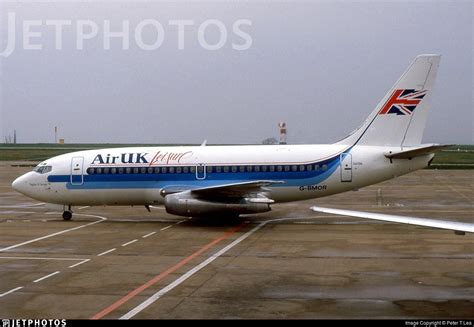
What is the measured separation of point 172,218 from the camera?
31.4 meters

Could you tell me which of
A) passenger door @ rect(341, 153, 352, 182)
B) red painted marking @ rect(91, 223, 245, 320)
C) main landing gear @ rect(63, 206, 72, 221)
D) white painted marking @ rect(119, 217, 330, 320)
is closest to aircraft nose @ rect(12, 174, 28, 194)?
main landing gear @ rect(63, 206, 72, 221)

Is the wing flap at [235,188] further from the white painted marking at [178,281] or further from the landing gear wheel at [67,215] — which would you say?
the landing gear wheel at [67,215]

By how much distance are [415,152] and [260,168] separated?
6.79 metres

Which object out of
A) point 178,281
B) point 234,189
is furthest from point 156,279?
point 234,189

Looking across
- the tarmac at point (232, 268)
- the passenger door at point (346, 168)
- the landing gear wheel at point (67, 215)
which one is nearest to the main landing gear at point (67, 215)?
the landing gear wheel at point (67, 215)

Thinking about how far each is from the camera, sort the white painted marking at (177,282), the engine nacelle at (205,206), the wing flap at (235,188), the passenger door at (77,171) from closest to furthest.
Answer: the white painted marking at (177,282), the wing flap at (235,188), the engine nacelle at (205,206), the passenger door at (77,171)

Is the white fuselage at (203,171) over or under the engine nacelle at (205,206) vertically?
over

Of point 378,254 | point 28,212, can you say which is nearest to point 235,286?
point 378,254

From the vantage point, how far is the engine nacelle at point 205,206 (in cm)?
2775

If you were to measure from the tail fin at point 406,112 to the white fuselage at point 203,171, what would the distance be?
52 cm

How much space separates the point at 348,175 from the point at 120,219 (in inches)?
445

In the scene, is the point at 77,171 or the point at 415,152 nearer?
the point at 415,152

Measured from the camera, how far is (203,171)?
2942cm

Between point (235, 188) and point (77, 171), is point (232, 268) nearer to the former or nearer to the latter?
point (235, 188)
